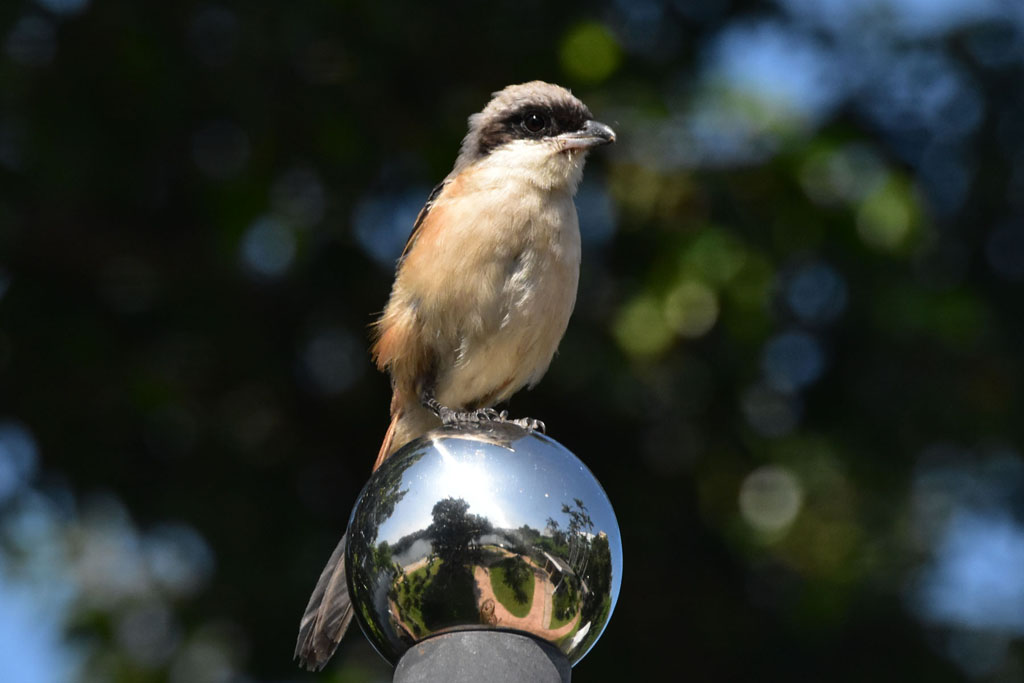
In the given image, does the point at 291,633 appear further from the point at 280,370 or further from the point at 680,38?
the point at 680,38

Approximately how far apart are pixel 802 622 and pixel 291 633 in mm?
2556

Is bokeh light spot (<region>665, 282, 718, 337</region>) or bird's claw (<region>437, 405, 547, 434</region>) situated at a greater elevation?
bokeh light spot (<region>665, 282, 718, 337</region>)

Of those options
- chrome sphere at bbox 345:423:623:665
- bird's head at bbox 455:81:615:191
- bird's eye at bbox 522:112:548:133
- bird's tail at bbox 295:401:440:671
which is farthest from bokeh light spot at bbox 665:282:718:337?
chrome sphere at bbox 345:423:623:665

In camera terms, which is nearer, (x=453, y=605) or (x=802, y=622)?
(x=453, y=605)

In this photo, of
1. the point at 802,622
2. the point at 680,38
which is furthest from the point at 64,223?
the point at 802,622

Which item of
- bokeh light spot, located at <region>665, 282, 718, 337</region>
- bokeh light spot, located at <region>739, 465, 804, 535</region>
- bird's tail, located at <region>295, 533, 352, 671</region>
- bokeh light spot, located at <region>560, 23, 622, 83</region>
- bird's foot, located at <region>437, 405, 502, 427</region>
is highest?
bokeh light spot, located at <region>560, 23, 622, 83</region>

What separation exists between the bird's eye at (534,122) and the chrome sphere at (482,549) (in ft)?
8.61

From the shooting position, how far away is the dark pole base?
8.08 feet

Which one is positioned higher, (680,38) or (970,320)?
(680,38)

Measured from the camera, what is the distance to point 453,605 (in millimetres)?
2512

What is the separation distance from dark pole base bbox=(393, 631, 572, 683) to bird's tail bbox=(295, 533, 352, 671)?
1.09 m

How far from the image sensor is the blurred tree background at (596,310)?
6.27 m

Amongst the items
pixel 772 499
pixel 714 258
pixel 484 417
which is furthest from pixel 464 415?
pixel 772 499

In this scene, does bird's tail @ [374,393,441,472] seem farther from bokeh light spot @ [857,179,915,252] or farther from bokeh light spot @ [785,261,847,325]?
bokeh light spot @ [785,261,847,325]
